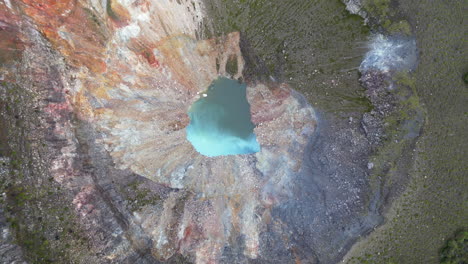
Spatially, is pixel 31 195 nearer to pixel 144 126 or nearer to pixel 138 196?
pixel 138 196

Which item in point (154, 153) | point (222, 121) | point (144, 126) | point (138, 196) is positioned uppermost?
point (144, 126)

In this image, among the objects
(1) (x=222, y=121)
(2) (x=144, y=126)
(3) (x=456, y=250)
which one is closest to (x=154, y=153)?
(2) (x=144, y=126)

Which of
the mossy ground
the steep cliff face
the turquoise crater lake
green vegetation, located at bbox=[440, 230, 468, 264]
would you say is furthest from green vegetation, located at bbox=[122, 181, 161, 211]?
green vegetation, located at bbox=[440, 230, 468, 264]

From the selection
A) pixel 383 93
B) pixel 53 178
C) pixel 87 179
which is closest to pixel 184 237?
pixel 87 179

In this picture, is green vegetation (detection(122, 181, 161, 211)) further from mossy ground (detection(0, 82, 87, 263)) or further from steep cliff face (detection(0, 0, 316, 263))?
mossy ground (detection(0, 82, 87, 263))

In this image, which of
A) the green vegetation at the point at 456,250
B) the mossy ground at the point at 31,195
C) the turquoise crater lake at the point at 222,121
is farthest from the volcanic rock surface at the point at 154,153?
the green vegetation at the point at 456,250

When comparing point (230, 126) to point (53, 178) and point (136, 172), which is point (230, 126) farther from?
point (53, 178)
